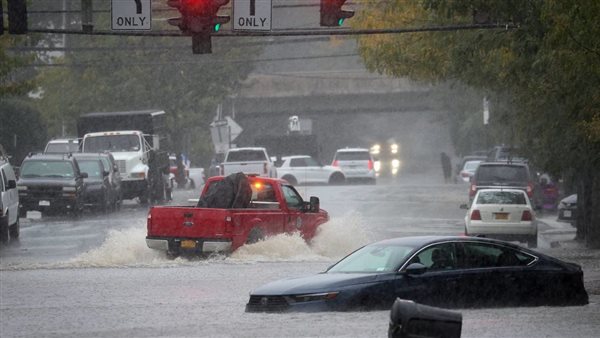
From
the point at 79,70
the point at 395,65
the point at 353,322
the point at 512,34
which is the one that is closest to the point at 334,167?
the point at 79,70

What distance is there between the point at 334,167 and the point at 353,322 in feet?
171

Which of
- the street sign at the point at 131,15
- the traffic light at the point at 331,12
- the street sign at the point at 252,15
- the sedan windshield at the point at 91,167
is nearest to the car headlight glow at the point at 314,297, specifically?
the traffic light at the point at 331,12

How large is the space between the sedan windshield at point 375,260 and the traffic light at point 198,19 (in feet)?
26.2

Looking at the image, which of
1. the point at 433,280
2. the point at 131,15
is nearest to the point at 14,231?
the point at 131,15

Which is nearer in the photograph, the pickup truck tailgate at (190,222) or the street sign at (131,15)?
the pickup truck tailgate at (190,222)

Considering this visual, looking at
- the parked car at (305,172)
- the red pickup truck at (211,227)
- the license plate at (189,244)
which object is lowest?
the parked car at (305,172)

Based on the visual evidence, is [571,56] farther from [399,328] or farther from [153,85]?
[153,85]

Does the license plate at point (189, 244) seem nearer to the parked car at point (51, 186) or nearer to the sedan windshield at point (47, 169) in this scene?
the parked car at point (51, 186)

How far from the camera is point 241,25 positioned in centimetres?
2616

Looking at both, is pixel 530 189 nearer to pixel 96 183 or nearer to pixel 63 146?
pixel 96 183

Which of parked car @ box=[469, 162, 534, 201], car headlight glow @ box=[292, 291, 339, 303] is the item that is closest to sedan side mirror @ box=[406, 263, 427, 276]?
car headlight glow @ box=[292, 291, 339, 303]

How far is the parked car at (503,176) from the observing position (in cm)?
3950

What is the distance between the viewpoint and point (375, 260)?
17.3 metres

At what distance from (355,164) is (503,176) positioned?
27.2 meters
